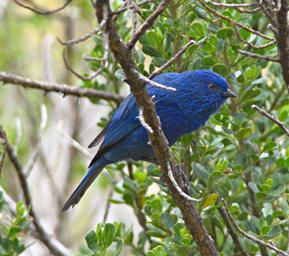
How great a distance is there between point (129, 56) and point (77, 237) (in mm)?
5334

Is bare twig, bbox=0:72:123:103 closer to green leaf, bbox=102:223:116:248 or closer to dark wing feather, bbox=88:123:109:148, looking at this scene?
dark wing feather, bbox=88:123:109:148

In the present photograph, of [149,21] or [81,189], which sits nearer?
[149,21]

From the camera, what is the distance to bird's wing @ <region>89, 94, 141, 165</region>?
4.73 meters

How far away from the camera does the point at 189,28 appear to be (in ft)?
14.2

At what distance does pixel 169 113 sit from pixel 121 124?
1.17 ft

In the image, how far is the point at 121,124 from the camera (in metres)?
4.85

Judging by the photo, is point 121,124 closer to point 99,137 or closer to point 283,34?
point 99,137

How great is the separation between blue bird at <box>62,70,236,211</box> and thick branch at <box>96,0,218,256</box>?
81 centimetres

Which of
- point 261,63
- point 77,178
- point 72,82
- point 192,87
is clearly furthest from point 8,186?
point 261,63

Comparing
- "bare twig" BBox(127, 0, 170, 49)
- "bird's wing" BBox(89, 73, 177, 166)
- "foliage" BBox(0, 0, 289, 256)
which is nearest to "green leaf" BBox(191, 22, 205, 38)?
"foliage" BBox(0, 0, 289, 256)

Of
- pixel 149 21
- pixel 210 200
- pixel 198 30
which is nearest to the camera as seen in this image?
pixel 149 21

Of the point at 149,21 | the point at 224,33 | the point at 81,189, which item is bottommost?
the point at 81,189

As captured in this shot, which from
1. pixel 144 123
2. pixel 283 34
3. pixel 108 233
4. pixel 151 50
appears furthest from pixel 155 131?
pixel 151 50

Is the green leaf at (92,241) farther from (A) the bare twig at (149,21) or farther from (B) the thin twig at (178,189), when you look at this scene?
(A) the bare twig at (149,21)
